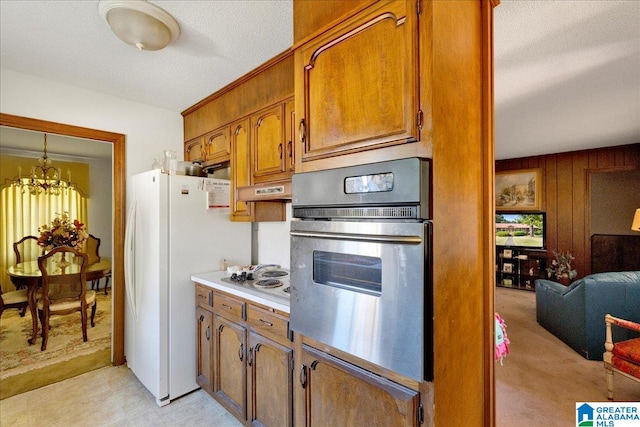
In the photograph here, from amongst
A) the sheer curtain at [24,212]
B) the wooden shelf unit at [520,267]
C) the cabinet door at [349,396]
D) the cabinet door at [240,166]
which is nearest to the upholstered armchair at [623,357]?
the cabinet door at [349,396]

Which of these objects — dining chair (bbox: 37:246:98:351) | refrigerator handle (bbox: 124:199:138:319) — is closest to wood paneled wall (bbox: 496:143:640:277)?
refrigerator handle (bbox: 124:199:138:319)

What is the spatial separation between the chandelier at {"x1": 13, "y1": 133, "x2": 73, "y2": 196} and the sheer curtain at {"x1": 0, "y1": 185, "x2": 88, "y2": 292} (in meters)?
0.13

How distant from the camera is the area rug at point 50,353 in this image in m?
2.47

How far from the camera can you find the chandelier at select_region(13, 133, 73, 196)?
4.45 meters

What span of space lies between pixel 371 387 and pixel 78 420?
6.97 feet

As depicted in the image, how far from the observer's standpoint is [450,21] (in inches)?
40.6

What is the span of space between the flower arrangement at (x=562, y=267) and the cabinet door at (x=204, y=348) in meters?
5.94

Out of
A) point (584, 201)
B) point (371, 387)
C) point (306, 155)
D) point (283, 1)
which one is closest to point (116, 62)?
point (283, 1)

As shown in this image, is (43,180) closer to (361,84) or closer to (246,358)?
(246,358)

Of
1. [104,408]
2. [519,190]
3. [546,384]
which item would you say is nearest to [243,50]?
[104,408]

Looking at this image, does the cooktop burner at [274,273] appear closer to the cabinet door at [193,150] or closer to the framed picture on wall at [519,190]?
the cabinet door at [193,150]

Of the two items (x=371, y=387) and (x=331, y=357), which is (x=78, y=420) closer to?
(x=331, y=357)

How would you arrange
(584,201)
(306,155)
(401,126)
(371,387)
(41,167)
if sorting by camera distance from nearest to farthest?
(401,126), (371,387), (306,155), (41,167), (584,201)

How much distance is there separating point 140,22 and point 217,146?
1.13m
